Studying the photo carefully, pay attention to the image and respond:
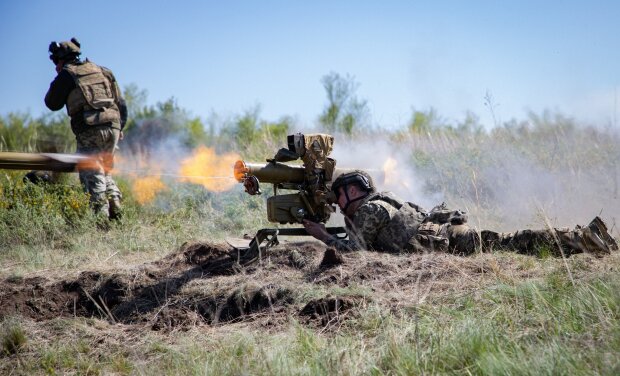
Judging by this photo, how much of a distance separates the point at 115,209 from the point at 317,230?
13.0 feet

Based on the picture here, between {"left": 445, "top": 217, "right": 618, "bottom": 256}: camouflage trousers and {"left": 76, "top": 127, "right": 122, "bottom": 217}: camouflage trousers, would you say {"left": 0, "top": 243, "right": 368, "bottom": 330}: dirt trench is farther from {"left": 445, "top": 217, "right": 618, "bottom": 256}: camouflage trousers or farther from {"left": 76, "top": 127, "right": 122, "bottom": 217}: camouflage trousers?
{"left": 76, "top": 127, "right": 122, "bottom": 217}: camouflage trousers

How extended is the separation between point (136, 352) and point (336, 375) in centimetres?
175

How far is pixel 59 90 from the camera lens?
30.7 ft

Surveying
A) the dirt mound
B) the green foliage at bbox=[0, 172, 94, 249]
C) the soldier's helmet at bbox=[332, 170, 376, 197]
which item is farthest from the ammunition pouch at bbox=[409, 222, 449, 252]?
the green foliage at bbox=[0, 172, 94, 249]

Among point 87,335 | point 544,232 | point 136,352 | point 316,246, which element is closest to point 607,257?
point 544,232

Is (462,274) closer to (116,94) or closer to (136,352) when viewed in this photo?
(136,352)

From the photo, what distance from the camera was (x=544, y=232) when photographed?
6.44 meters

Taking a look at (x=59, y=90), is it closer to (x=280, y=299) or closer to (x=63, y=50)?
(x=63, y=50)

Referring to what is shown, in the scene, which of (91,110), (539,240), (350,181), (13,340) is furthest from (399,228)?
(91,110)

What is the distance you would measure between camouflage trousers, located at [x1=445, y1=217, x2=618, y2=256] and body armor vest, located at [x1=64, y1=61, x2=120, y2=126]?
17.3ft

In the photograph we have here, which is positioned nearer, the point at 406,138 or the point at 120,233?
the point at 120,233

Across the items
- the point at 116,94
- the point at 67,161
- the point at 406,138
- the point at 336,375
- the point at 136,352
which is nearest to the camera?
the point at 336,375

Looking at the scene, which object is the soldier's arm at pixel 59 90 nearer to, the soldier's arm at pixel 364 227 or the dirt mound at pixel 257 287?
the dirt mound at pixel 257 287

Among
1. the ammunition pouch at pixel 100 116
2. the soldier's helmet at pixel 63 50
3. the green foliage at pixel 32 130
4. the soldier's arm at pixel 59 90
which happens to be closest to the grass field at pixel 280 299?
the ammunition pouch at pixel 100 116
